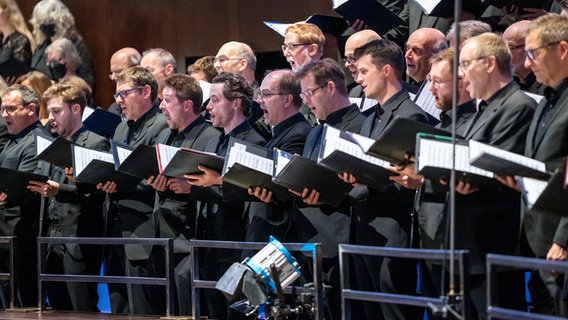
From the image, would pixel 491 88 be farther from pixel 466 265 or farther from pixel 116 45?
pixel 116 45

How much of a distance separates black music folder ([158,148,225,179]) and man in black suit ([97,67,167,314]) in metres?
0.76

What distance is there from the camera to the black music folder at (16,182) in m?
7.30

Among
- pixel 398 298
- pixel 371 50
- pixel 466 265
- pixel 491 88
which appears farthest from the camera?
pixel 371 50

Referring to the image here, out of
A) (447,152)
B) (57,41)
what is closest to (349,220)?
(447,152)

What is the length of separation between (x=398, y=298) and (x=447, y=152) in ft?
2.13

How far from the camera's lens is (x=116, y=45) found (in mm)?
10852

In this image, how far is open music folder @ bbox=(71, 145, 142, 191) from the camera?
22.1ft

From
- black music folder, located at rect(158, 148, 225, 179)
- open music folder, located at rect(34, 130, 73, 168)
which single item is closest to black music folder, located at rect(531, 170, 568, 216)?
black music folder, located at rect(158, 148, 225, 179)

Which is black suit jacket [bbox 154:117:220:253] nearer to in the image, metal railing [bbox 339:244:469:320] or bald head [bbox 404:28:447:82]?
bald head [bbox 404:28:447:82]

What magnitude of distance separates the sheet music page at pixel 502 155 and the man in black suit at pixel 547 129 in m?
0.19

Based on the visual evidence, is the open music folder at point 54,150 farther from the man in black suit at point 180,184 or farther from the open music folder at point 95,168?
the man in black suit at point 180,184

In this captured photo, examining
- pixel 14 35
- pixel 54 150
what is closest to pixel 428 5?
pixel 54 150

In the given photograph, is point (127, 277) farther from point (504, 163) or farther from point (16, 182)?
point (504, 163)

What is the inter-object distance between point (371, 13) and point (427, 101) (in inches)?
49.3
